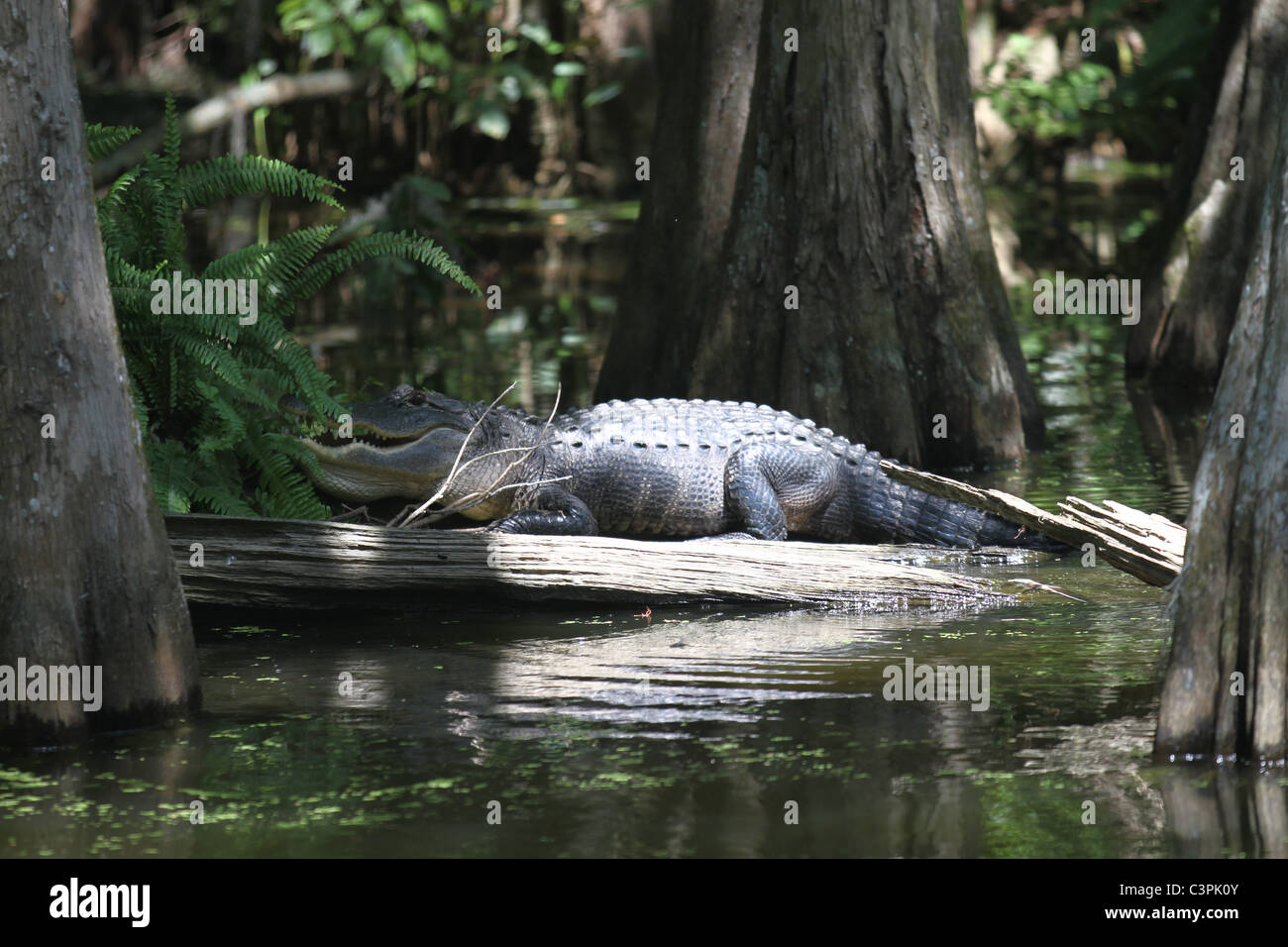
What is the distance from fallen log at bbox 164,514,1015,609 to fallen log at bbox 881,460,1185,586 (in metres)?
0.43

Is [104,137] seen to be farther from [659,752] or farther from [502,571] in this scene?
[659,752]

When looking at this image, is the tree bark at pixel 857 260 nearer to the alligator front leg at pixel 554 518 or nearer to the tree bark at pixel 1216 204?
the alligator front leg at pixel 554 518

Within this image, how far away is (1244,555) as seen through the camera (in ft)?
14.3

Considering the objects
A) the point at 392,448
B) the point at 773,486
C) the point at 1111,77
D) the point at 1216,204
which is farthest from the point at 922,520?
the point at 1111,77

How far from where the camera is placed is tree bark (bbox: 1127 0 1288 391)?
1076cm

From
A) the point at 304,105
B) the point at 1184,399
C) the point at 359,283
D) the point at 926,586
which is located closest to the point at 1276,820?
the point at 926,586

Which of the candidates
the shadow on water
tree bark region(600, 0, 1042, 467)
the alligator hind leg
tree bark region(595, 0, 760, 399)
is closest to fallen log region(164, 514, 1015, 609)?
the shadow on water

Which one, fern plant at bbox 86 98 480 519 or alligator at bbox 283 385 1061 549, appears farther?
alligator at bbox 283 385 1061 549

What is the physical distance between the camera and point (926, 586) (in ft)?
21.5

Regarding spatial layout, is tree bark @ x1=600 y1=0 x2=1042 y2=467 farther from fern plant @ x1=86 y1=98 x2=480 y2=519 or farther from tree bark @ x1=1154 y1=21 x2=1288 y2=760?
tree bark @ x1=1154 y1=21 x2=1288 y2=760

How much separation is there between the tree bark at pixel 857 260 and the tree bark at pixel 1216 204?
2667 mm
